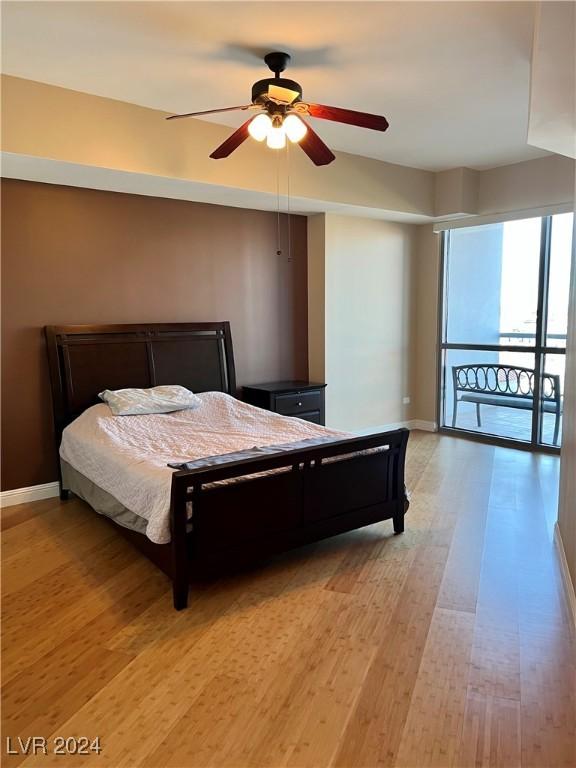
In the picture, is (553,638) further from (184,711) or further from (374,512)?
(184,711)

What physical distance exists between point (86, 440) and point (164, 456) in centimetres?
77

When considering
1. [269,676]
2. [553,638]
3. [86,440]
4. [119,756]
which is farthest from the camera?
[86,440]

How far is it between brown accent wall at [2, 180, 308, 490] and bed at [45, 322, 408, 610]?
185 mm

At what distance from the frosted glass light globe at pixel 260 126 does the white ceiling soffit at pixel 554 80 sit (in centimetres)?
134

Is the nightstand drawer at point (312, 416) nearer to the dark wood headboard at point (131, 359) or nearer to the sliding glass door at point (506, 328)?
the dark wood headboard at point (131, 359)

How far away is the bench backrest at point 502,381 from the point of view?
17.6 ft

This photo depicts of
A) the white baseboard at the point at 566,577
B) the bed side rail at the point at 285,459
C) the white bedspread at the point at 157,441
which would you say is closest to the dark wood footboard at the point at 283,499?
the bed side rail at the point at 285,459

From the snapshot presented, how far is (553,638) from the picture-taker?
2367mm

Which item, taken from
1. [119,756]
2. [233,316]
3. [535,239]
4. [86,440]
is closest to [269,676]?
[119,756]

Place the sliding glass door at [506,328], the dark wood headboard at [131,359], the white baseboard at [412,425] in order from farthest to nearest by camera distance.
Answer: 1. the white baseboard at [412,425]
2. the sliding glass door at [506,328]
3. the dark wood headboard at [131,359]

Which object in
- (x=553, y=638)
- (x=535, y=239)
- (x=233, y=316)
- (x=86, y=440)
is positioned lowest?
(x=553, y=638)

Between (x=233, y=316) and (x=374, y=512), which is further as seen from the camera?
(x=233, y=316)

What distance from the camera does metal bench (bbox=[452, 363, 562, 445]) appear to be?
535cm

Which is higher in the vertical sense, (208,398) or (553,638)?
(208,398)
